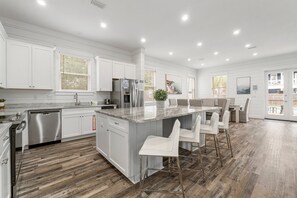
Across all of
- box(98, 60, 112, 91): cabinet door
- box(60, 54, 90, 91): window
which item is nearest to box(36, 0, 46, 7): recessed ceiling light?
box(60, 54, 90, 91): window

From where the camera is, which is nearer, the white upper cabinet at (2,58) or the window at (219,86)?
the white upper cabinet at (2,58)

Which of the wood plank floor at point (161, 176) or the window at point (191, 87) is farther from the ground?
the window at point (191, 87)

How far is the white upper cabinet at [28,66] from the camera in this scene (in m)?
2.99

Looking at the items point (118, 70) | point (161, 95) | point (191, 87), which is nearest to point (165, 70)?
point (191, 87)

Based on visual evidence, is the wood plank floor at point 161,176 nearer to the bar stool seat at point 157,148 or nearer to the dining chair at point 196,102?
the bar stool seat at point 157,148

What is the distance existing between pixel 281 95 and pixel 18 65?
9.73 metres

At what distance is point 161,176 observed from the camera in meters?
1.96

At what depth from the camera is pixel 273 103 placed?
646 cm

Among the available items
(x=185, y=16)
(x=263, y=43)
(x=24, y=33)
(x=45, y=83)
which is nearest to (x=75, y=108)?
(x=45, y=83)

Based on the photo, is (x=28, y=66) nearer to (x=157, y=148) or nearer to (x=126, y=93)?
(x=126, y=93)

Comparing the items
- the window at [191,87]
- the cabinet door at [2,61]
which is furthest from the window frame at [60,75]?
the window at [191,87]

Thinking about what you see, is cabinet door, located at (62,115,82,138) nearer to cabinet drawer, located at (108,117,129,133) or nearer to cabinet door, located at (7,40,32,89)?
cabinet door, located at (7,40,32,89)

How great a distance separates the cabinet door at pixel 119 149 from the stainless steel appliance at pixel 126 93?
94.6 inches

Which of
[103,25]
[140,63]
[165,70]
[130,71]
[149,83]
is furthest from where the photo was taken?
[165,70]
